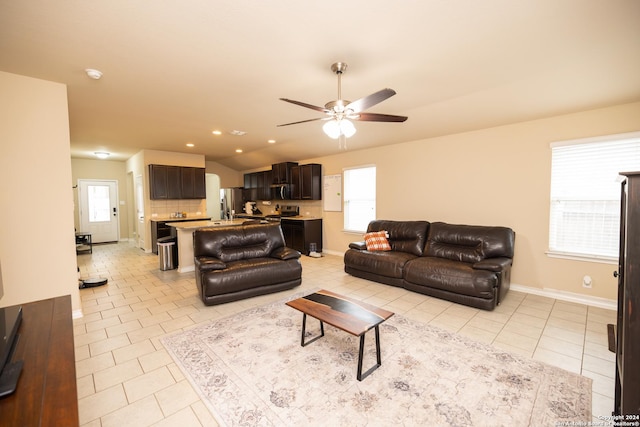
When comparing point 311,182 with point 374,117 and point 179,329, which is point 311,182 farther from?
point 179,329

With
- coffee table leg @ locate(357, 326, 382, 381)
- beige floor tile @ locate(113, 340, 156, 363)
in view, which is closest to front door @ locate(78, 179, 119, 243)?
beige floor tile @ locate(113, 340, 156, 363)

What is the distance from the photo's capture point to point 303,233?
22.2ft

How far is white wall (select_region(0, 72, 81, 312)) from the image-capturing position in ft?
9.16

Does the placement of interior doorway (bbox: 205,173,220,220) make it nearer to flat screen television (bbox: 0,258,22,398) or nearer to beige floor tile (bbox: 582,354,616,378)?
flat screen television (bbox: 0,258,22,398)

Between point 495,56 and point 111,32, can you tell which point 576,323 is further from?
point 111,32

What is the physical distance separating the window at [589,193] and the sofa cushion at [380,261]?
2066mm

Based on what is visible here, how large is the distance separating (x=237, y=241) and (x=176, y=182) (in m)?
3.85

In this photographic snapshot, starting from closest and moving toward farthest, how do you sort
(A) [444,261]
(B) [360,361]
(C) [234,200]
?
(B) [360,361]
(A) [444,261]
(C) [234,200]

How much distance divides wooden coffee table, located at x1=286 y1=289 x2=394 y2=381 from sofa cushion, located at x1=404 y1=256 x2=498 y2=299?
1.62 m

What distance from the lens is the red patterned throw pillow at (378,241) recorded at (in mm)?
4855

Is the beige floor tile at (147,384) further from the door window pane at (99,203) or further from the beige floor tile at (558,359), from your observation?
the door window pane at (99,203)

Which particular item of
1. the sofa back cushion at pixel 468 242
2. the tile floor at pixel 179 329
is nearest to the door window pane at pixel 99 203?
the tile floor at pixel 179 329

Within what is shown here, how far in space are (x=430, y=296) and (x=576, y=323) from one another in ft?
5.07

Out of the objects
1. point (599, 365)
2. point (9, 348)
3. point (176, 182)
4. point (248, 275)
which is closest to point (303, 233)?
point (248, 275)
